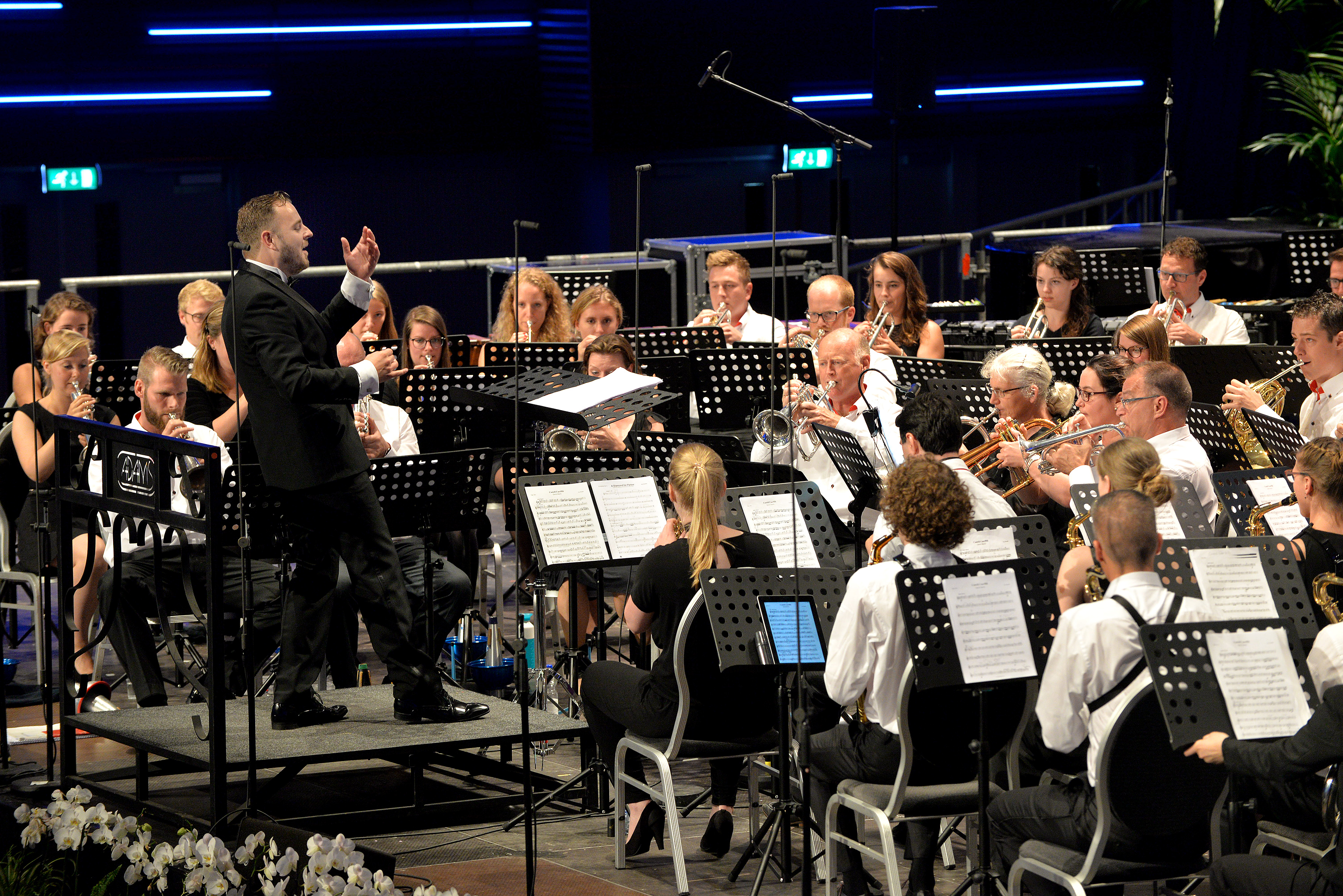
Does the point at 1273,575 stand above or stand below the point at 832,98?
below

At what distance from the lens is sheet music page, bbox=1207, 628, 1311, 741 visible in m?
3.52

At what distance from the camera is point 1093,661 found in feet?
12.4

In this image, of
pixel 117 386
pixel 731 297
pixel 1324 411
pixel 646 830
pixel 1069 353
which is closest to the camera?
pixel 646 830

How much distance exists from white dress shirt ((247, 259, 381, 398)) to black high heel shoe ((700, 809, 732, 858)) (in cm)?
167

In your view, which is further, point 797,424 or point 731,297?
point 731,297

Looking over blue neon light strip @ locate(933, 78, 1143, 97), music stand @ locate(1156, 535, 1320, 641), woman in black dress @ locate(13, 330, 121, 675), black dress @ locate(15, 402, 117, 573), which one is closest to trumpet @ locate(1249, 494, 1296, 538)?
music stand @ locate(1156, 535, 1320, 641)

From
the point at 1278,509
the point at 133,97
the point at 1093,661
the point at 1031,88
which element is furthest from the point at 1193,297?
the point at 133,97

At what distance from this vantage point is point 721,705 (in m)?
4.68

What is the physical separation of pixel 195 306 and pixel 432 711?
293 cm

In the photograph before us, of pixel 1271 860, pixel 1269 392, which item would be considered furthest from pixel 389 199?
pixel 1271 860

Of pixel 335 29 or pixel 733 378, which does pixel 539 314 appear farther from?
pixel 335 29

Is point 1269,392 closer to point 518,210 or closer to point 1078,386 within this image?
point 1078,386

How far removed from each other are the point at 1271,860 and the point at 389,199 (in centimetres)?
1155

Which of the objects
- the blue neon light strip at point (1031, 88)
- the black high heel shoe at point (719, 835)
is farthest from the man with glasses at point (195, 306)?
the blue neon light strip at point (1031, 88)
